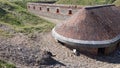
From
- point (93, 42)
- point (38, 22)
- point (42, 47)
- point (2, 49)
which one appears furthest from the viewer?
point (38, 22)

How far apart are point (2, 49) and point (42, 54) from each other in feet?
9.00

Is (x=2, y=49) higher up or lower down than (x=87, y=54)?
higher up

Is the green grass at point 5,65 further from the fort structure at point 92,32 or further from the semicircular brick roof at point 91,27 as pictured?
the semicircular brick roof at point 91,27

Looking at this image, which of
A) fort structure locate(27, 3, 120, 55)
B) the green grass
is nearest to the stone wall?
fort structure locate(27, 3, 120, 55)

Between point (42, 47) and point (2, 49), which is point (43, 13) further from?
point (2, 49)

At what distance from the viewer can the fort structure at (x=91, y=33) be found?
17812 mm

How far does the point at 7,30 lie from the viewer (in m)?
21.4

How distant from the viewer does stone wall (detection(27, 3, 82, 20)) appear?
30.3m

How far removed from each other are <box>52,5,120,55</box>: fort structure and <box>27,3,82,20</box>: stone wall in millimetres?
9285

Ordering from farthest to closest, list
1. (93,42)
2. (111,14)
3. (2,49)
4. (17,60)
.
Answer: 1. (111,14)
2. (93,42)
3. (2,49)
4. (17,60)

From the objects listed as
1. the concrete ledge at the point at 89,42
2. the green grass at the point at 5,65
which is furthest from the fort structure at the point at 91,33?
the green grass at the point at 5,65

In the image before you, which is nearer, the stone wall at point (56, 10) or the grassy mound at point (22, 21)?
the grassy mound at point (22, 21)

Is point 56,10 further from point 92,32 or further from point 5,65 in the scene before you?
point 5,65

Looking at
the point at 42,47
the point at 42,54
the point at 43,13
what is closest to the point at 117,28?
the point at 42,47
